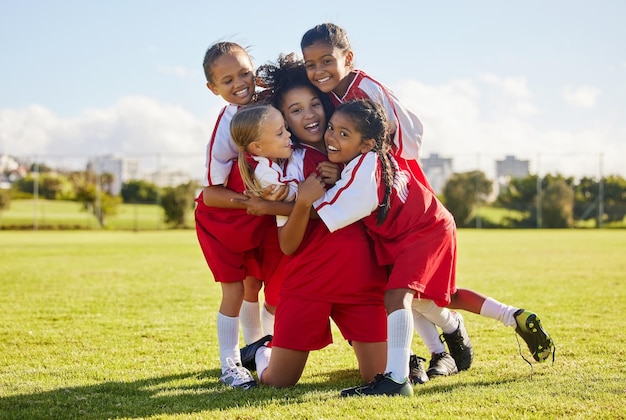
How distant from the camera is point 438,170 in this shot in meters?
33.3

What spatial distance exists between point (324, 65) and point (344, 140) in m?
0.57

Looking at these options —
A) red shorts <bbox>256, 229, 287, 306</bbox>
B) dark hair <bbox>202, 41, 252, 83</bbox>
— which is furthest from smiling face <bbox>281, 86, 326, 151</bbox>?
red shorts <bbox>256, 229, 287, 306</bbox>

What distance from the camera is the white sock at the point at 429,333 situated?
458 cm

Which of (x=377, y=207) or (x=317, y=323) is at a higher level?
(x=377, y=207)

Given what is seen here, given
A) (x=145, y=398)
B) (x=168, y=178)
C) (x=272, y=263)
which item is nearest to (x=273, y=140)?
(x=272, y=263)

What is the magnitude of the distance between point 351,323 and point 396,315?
41 centimetres

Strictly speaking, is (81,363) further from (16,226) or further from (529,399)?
(16,226)

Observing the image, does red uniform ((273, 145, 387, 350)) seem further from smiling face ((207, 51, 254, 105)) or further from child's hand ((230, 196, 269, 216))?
smiling face ((207, 51, 254, 105))

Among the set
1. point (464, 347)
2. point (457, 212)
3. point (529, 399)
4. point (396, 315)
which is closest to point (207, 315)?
point (464, 347)

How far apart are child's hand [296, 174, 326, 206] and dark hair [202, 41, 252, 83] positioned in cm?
108

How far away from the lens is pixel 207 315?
7.12m

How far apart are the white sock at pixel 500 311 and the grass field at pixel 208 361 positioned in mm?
311

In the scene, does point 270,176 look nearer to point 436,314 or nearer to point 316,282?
point 316,282

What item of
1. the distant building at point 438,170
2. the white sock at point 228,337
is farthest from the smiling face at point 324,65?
the distant building at point 438,170
